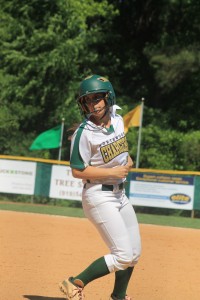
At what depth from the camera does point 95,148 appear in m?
5.70

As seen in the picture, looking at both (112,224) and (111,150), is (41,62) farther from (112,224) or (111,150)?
(112,224)

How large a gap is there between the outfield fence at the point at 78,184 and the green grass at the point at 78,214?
47 centimetres

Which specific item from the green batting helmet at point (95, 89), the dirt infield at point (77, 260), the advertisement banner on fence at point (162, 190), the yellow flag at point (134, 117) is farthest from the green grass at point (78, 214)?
the green batting helmet at point (95, 89)

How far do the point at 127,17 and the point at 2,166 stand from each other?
1543 centimetres

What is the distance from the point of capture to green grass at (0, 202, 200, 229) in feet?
54.4

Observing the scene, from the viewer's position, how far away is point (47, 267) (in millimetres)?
8430

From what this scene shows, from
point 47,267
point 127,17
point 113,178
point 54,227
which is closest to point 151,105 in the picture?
point 127,17

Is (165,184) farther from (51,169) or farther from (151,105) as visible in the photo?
(151,105)

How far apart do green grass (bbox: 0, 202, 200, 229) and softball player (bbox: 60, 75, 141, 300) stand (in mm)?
10391

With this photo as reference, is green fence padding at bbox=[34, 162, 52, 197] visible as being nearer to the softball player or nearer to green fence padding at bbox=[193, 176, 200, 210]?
green fence padding at bbox=[193, 176, 200, 210]

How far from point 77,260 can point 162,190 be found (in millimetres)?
10123

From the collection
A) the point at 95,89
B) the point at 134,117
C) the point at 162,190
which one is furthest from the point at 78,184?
the point at 95,89

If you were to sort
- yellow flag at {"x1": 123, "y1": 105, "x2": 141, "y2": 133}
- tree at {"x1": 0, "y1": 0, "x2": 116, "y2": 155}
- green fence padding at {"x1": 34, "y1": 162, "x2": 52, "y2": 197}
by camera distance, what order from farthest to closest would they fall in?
tree at {"x1": 0, "y1": 0, "x2": 116, "y2": 155}, yellow flag at {"x1": 123, "y1": 105, "x2": 141, "y2": 133}, green fence padding at {"x1": 34, "y1": 162, "x2": 52, "y2": 197}

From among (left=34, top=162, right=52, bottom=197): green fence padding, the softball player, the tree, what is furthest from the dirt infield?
the tree
